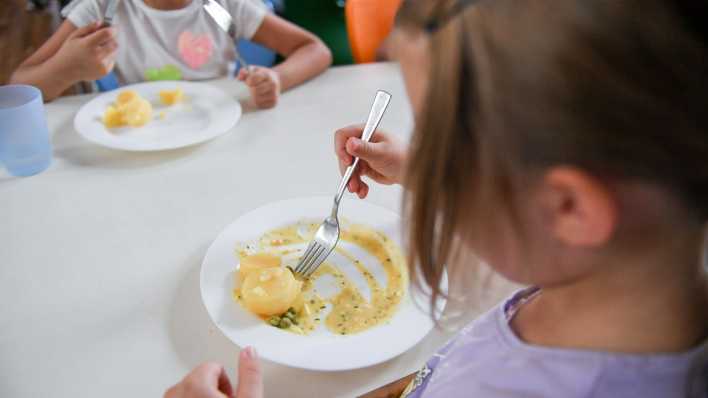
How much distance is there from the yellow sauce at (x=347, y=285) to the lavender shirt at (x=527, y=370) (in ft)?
0.38

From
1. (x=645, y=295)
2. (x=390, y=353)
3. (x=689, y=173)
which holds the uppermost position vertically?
(x=689, y=173)

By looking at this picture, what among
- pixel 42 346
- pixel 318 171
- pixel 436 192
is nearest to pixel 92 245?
pixel 42 346

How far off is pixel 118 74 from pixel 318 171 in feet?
2.77

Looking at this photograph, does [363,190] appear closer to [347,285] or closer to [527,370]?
[347,285]

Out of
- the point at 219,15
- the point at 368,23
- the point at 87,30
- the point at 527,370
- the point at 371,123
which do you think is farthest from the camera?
the point at 368,23

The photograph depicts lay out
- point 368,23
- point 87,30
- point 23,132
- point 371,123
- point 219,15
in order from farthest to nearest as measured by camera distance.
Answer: point 368,23 < point 219,15 < point 87,30 < point 23,132 < point 371,123

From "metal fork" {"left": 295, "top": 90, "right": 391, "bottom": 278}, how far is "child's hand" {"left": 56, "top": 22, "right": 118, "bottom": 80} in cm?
66

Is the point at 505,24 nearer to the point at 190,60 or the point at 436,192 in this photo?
the point at 436,192

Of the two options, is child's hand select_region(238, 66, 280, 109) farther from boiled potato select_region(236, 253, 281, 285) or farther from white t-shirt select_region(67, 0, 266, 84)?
boiled potato select_region(236, 253, 281, 285)

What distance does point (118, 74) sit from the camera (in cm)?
155

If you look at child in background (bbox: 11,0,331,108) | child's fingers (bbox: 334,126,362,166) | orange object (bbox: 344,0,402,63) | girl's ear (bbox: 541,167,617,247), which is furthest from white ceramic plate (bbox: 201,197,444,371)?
orange object (bbox: 344,0,402,63)

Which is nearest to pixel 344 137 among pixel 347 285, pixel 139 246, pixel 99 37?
pixel 347 285

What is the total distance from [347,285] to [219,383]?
239 millimetres

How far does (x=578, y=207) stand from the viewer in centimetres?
38
